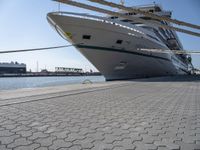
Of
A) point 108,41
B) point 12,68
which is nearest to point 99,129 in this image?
point 108,41

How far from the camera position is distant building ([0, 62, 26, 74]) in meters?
75.6

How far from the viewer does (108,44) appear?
1784 cm

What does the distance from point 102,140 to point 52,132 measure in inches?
35.2

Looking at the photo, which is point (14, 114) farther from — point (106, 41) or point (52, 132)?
point (106, 41)

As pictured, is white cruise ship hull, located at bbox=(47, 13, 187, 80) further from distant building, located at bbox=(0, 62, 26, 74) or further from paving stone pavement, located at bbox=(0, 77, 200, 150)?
distant building, located at bbox=(0, 62, 26, 74)

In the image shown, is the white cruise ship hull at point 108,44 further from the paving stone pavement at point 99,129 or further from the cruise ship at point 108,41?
the paving stone pavement at point 99,129

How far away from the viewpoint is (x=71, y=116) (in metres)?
4.53

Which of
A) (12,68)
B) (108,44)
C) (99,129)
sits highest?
(108,44)

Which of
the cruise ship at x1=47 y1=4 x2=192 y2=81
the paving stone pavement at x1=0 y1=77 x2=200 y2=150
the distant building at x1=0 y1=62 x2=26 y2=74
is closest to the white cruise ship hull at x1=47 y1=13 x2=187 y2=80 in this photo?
the cruise ship at x1=47 y1=4 x2=192 y2=81

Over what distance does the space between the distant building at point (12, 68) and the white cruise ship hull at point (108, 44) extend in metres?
65.5

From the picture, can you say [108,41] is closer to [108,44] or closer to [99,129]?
[108,44]

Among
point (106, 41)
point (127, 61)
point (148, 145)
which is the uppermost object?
point (106, 41)

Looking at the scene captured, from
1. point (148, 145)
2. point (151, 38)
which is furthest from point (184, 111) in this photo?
point (151, 38)

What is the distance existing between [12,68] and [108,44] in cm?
6934
